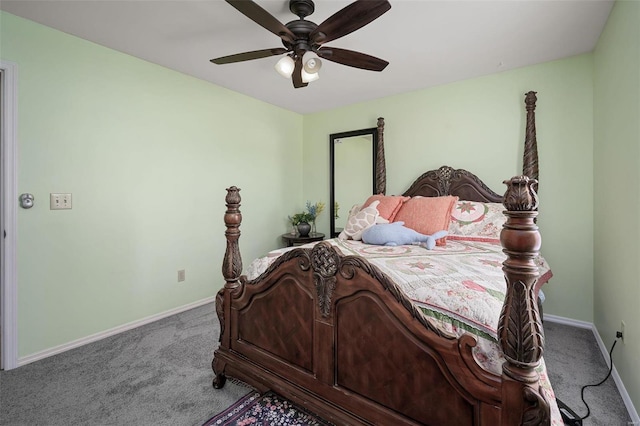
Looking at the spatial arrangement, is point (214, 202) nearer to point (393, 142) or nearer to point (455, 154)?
point (393, 142)

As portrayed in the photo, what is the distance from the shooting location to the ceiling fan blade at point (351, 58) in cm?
206

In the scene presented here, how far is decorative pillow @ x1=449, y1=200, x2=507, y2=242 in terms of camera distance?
8.41 ft

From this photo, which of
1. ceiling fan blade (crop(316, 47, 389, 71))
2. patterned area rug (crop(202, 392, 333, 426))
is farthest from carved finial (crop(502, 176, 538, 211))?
ceiling fan blade (crop(316, 47, 389, 71))

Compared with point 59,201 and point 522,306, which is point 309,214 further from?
point 522,306

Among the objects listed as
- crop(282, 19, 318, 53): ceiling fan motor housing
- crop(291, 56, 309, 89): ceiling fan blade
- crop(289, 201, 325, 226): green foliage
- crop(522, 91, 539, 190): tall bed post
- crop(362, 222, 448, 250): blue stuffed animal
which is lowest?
crop(362, 222, 448, 250): blue stuffed animal

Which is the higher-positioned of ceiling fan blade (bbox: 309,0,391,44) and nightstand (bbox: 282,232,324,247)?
ceiling fan blade (bbox: 309,0,391,44)

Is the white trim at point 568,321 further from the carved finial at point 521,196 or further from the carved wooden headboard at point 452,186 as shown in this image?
the carved finial at point 521,196

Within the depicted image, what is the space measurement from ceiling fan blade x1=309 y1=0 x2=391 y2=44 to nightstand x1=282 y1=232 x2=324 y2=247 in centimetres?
248

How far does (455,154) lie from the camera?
10.7 feet

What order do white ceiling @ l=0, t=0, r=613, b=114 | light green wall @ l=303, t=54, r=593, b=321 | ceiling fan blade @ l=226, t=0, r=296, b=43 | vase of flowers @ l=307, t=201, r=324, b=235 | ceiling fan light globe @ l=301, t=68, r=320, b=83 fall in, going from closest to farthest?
ceiling fan blade @ l=226, t=0, r=296, b=43
white ceiling @ l=0, t=0, r=613, b=114
ceiling fan light globe @ l=301, t=68, r=320, b=83
light green wall @ l=303, t=54, r=593, b=321
vase of flowers @ l=307, t=201, r=324, b=235

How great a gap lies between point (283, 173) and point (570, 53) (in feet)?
10.9

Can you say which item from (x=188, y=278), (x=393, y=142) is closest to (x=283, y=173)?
(x=393, y=142)

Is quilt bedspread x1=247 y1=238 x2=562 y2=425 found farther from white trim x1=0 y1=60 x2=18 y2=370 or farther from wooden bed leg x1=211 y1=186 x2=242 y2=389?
white trim x1=0 y1=60 x2=18 y2=370

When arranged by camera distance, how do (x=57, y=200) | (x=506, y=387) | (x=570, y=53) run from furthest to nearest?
(x=570, y=53), (x=57, y=200), (x=506, y=387)
